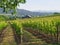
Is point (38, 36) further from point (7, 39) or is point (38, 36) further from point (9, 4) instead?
point (9, 4)

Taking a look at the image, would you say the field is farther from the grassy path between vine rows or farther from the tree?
the tree

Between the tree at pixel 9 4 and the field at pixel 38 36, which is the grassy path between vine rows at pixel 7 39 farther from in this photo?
the tree at pixel 9 4

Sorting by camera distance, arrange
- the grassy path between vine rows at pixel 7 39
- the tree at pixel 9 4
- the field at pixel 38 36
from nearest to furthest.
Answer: the tree at pixel 9 4
the grassy path between vine rows at pixel 7 39
the field at pixel 38 36

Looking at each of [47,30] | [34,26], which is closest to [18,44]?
[47,30]

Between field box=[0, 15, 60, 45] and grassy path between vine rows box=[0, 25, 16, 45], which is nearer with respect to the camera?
grassy path between vine rows box=[0, 25, 16, 45]

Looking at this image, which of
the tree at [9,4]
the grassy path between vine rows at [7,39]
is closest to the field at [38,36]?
the grassy path between vine rows at [7,39]

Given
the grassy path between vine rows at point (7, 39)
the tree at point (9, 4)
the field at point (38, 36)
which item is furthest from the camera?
the field at point (38, 36)

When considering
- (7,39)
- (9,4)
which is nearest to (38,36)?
(7,39)

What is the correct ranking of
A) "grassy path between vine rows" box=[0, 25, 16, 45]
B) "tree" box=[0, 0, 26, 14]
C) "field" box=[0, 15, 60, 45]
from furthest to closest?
"field" box=[0, 15, 60, 45]
"grassy path between vine rows" box=[0, 25, 16, 45]
"tree" box=[0, 0, 26, 14]

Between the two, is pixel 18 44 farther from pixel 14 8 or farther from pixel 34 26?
pixel 34 26

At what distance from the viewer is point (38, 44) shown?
21.5 meters

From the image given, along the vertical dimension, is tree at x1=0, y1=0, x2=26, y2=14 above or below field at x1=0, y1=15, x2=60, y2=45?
above

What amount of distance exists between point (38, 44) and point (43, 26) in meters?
9.20

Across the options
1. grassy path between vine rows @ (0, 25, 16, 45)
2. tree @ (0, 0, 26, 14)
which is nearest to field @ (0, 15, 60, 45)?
grassy path between vine rows @ (0, 25, 16, 45)
